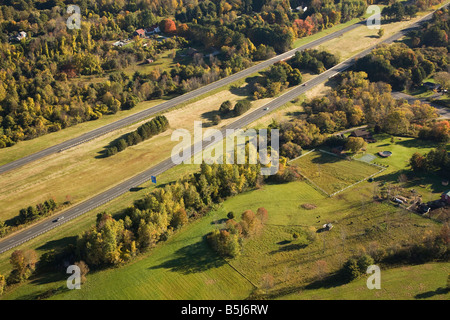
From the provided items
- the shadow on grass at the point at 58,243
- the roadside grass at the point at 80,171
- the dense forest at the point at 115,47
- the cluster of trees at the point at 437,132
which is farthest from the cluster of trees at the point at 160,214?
the dense forest at the point at 115,47

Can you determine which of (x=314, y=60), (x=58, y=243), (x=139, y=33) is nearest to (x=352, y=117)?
(x=314, y=60)

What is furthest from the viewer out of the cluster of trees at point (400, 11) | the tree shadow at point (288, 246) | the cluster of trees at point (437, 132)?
the cluster of trees at point (400, 11)

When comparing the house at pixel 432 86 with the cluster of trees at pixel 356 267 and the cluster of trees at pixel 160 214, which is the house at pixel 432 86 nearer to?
the cluster of trees at pixel 160 214

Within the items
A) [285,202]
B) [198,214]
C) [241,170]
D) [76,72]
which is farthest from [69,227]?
[76,72]

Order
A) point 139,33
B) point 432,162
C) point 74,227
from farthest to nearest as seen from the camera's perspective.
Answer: point 139,33 → point 432,162 → point 74,227

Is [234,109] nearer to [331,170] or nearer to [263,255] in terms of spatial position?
[331,170]

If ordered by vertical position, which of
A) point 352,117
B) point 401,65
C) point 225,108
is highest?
point 401,65

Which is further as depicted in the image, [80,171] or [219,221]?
[80,171]
